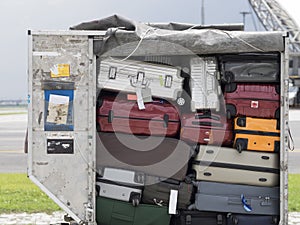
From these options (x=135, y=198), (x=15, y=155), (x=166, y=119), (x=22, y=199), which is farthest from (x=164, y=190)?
(x=15, y=155)

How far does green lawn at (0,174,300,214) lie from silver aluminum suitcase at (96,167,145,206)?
6.43 feet

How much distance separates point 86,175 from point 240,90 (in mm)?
1559

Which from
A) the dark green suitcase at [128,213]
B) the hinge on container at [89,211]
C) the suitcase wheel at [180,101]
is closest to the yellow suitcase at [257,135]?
the suitcase wheel at [180,101]

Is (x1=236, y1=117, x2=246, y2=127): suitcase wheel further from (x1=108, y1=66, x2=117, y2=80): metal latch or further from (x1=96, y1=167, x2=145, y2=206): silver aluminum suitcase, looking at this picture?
(x1=108, y1=66, x2=117, y2=80): metal latch

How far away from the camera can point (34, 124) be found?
474 centimetres

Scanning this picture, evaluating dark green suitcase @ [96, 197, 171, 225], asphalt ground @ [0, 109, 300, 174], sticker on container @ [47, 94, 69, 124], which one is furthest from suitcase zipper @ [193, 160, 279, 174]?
asphalt ground @ [0, 109, 300, 174]

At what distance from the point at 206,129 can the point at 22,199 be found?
3437 mm

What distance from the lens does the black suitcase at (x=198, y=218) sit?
4.96m

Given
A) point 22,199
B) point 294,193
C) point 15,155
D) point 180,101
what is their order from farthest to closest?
1. point 15,155
2. point 294,193
3. point 22,199
4. point 180,101

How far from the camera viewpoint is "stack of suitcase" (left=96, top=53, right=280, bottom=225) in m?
4.85

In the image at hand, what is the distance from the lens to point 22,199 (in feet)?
24.0

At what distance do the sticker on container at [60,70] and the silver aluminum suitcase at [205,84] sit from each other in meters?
1.09

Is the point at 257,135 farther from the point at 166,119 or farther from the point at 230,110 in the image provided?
the point at 166,119

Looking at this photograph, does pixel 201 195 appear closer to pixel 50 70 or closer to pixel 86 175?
pixel 86 175
